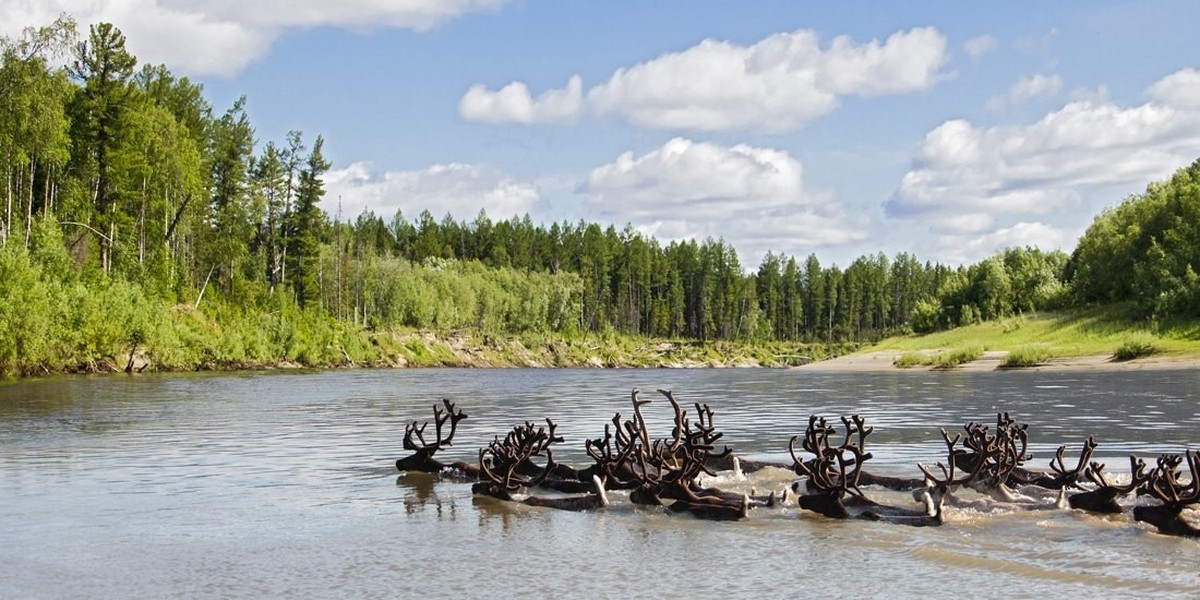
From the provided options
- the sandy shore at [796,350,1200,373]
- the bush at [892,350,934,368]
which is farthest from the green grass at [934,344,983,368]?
the bush at [892,350,934,368]

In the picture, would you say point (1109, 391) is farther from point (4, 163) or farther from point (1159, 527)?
point (4, 163)

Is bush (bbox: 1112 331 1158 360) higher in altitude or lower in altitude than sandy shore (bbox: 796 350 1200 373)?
higher

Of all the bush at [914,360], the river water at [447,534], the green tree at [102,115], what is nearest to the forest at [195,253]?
the green tree at [102,115]

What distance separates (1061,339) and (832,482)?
77.4 metres

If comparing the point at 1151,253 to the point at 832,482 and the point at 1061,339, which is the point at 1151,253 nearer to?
the point at 1061,339

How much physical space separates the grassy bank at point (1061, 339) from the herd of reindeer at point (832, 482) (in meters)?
61.7

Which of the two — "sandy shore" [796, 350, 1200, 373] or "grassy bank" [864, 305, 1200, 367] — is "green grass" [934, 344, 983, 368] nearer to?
"grassy bank" [864, 305, 1200, 367]

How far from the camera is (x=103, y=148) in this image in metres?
88.4

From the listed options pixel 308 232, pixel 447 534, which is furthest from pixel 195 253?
pixel 447 534

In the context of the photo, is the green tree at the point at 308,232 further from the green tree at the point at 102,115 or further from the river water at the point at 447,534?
the river water at the point at 447,534

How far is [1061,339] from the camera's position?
89.3 metres

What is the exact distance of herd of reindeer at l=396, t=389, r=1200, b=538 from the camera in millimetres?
16844

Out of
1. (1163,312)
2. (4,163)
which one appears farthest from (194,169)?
(1163,312)

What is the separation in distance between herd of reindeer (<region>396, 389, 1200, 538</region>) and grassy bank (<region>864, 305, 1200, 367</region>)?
202 feet
